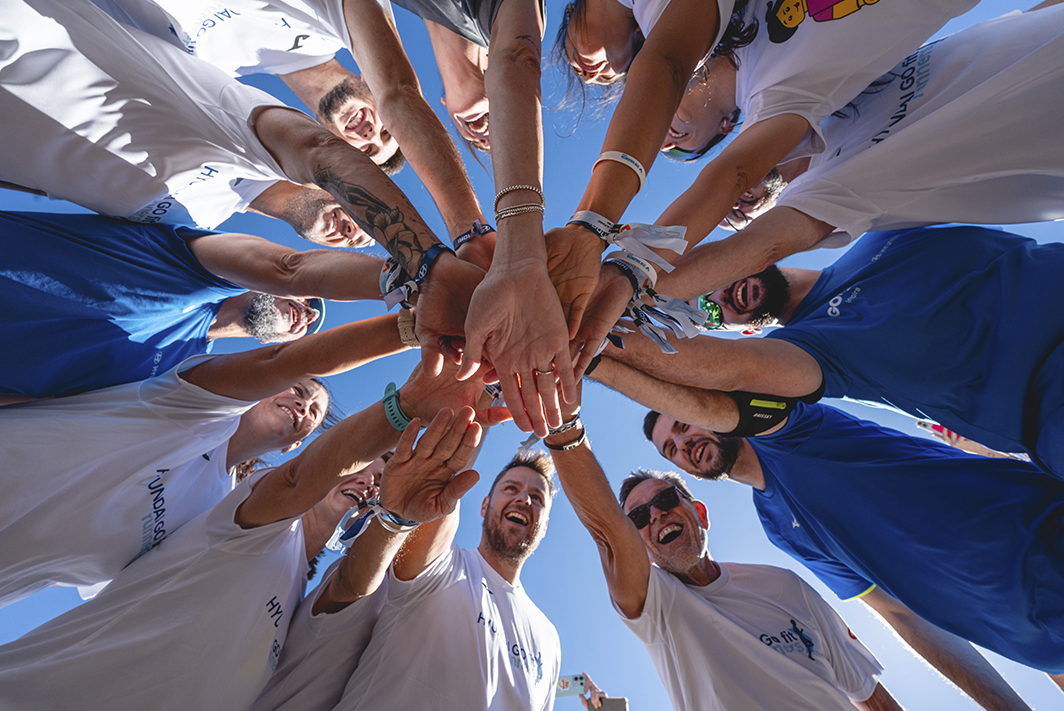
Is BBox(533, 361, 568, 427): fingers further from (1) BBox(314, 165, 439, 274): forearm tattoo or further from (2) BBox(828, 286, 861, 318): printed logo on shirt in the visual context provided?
(2) BBox(828, 286, 861, 318): printed logo on shirt

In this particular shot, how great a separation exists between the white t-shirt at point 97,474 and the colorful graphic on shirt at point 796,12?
321 cm

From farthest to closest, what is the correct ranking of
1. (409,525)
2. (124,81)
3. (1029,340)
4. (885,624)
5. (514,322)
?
1. (885,624)
2. (409,525)
3. (124,81)
4. (1029,340)
5. (514,322)

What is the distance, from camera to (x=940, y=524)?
7.38 feet

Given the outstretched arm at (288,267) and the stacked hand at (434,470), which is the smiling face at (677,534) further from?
the outstretched arm at (288,267)

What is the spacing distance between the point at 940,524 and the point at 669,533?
188cm

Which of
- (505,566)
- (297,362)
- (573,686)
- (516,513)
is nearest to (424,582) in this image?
(505,566)

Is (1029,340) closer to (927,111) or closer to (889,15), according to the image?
(927,111)

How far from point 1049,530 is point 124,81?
4.67 meters

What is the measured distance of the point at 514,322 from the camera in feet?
5.35

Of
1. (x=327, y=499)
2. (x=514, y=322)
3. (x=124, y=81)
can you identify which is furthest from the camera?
(x=327, y=499)

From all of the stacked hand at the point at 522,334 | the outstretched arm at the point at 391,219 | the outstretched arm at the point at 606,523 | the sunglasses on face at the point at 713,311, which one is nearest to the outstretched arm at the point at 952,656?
the outstretched arm at the point at 606,523

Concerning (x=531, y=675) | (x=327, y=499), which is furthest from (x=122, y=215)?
(x=531, y=675)

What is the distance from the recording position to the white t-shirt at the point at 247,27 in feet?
7.93

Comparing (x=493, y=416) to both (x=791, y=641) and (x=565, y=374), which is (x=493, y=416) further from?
(x=791, y=641)
